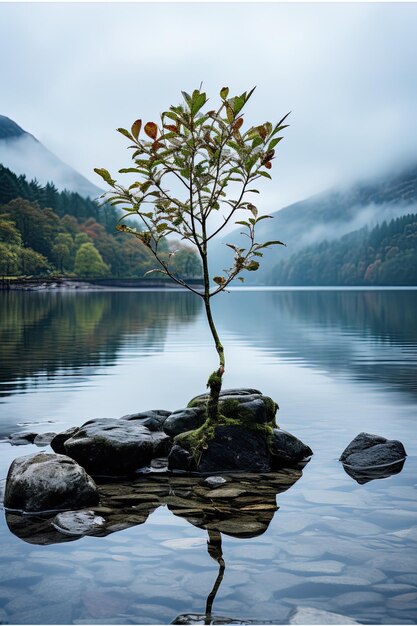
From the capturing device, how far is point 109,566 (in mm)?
6941

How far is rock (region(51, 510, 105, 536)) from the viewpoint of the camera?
26.5 feet

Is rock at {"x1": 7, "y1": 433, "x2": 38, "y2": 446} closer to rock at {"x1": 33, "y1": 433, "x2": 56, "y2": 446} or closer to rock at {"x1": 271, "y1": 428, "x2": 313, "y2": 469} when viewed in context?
rock at {"x1": 33, "y1": 433, "x2": 56, "y2": 446}

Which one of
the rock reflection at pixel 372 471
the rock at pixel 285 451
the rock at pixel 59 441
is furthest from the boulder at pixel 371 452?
the rock at pixel 59 441

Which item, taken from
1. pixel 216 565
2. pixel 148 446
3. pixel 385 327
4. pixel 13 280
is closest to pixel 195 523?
pixel 216 565

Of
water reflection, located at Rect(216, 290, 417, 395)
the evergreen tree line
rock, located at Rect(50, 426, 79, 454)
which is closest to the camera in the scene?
rock, located at Rect(50, 426, 79, 454)

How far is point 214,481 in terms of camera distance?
10.2 meters

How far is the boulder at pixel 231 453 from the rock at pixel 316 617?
5.27 m

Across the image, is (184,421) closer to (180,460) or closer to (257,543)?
(180,460)

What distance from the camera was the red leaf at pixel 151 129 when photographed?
34.6 ft

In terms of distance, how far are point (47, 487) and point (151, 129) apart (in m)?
5.82

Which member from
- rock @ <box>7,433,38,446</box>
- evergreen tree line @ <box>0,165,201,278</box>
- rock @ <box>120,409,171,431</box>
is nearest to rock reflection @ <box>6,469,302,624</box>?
rock @ <box>120,409,171,431</box>

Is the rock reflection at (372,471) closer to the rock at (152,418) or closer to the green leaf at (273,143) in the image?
the rock at (152,418)

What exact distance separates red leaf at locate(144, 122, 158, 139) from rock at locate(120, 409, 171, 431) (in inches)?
237

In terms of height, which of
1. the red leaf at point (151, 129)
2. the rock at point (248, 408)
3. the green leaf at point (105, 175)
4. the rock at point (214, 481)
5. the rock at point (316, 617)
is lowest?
the rock at point (214, 481)
